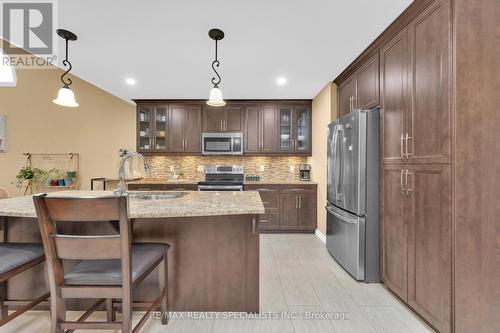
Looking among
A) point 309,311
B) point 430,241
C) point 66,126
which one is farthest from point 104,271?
point 66,126

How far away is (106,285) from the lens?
1226 millimetres

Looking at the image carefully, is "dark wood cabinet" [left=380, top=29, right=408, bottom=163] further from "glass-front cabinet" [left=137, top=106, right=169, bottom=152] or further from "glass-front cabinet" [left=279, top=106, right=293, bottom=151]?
"glass-front cabinet" [left=137, top=106, right=169, bottom=152]

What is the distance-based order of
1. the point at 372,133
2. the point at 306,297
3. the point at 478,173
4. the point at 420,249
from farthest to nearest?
the point at 372,133, the point at 306,297, the point at 420,249, the point at 478,173

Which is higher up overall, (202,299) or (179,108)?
(179,108)

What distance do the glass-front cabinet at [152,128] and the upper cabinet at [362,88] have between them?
308 cm

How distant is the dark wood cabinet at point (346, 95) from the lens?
291 centimetres

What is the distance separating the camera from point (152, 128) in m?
4.44

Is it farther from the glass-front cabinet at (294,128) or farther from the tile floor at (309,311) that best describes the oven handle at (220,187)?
the tile floor at (309,311)

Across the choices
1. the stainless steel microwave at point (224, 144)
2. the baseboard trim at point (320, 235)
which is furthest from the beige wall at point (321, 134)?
the stainless steel microwave at point (224, 144)

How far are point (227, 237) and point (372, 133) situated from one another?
173 centimetres

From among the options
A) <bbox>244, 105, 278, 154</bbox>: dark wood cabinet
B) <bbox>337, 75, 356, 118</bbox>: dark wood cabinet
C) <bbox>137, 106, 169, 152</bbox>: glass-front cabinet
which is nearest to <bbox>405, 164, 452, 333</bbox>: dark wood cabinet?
<bbox>337, 75, 356, 118</bbox>: dark wood cabinet

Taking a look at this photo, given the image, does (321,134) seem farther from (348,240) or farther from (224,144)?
(348,240)

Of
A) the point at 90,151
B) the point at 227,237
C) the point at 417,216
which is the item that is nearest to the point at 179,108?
the point at 90,151

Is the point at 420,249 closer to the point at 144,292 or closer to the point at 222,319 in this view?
the point at 222,319
